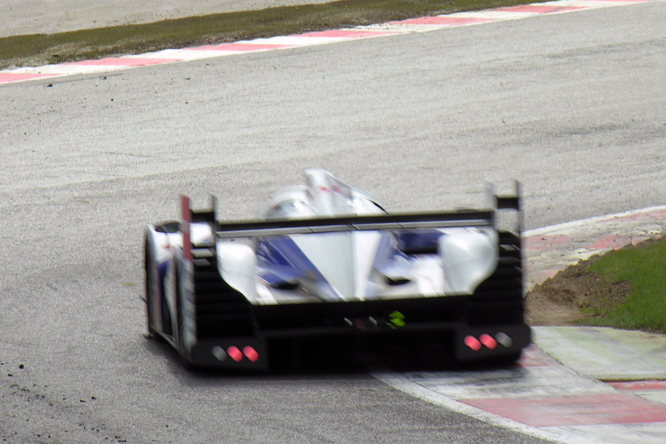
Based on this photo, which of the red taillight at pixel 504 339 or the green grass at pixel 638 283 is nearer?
the red taillight at pixel 504 339

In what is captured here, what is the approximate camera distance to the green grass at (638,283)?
22.0 ft

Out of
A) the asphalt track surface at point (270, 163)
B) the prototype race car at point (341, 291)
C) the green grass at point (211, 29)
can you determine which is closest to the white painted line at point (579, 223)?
the asphalt track surface at point (270, 163)

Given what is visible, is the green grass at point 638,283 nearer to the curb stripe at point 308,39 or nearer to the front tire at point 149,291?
the front tire at point 149,291

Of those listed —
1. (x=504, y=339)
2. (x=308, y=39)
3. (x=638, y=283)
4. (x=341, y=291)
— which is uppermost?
(x=308, y=39)

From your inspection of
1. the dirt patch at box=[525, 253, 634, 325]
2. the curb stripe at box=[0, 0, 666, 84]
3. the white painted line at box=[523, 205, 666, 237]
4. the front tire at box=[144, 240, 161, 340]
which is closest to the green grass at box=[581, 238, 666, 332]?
the dirt patch at box=[525, 253, 634, 325]

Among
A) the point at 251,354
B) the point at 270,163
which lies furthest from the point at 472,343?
the point at 270,163

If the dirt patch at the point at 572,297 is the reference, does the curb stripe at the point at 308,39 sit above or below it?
above

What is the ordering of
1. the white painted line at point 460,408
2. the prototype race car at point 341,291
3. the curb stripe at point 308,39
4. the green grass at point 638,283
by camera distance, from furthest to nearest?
1. the curb stripe at point 308,39
2. the green grass at point 638,283
3. the prototype race car at point 341,291
4. the white painted line at point 460,408

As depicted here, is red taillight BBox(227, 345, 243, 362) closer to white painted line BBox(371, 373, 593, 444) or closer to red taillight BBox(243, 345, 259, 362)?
red taillight BBox(243, 345, 259, 362)

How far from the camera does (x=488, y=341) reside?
5523 millimetres

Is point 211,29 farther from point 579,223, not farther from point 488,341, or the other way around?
point 488,341

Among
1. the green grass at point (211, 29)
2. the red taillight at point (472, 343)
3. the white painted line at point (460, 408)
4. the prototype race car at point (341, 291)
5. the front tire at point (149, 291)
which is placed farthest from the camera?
the green grass at point (211, 29)

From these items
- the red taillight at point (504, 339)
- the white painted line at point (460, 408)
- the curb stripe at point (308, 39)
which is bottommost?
the white painted line at point (460, 408)

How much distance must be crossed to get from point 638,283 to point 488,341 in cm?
216
